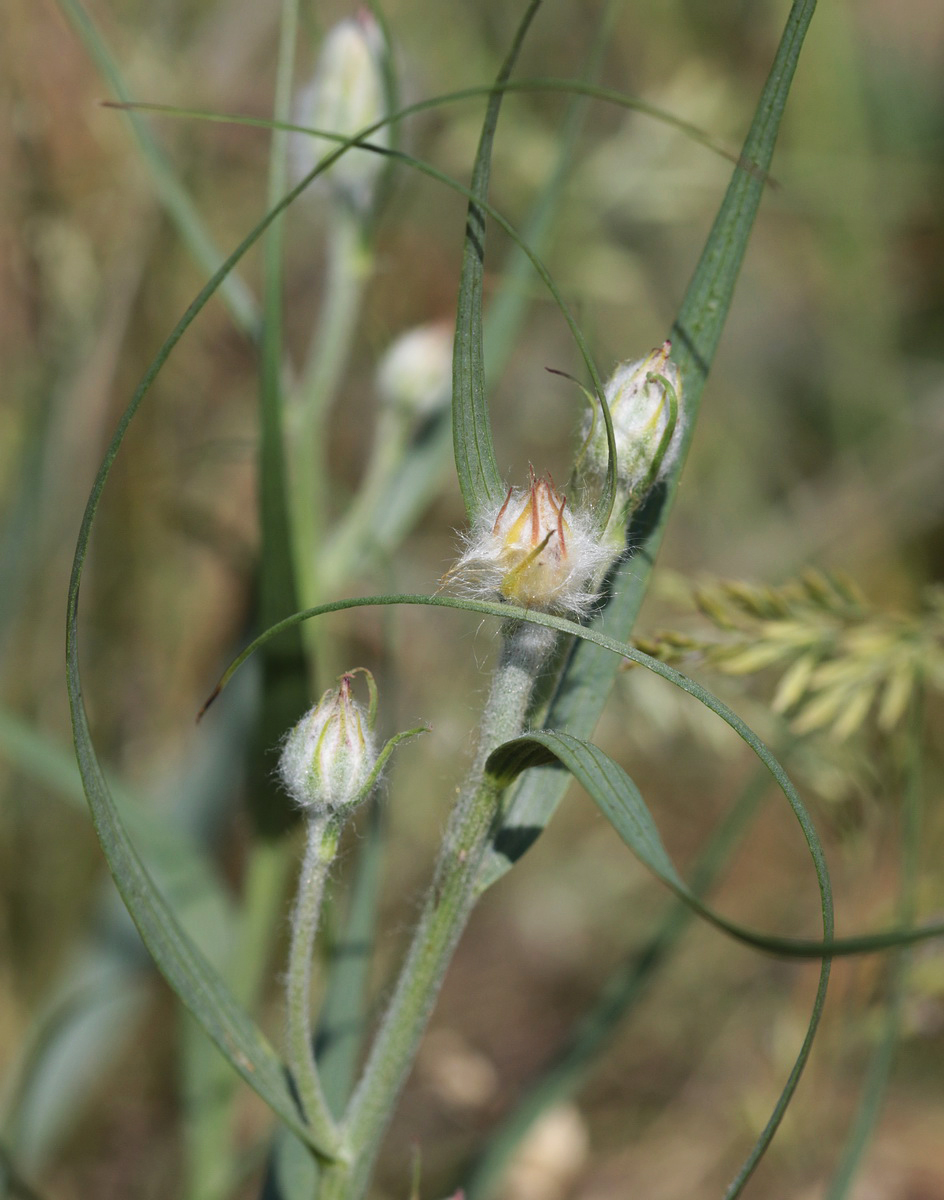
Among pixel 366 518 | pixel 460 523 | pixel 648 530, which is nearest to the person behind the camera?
pixel 648 530

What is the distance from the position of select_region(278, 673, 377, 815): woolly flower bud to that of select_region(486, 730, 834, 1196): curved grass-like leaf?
4.7 inches

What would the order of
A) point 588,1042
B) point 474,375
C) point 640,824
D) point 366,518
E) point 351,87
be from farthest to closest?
point 366,518 < point 351,87 < point 588,1042 < point 474,375 < point 640,824

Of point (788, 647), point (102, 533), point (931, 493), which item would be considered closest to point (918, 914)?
point (788, 647)

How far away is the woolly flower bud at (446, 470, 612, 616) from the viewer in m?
0.74

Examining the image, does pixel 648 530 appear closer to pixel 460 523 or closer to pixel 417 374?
pixel 417 374

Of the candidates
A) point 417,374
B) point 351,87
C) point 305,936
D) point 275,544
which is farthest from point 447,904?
point 351,87

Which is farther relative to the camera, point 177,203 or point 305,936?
point 177,203

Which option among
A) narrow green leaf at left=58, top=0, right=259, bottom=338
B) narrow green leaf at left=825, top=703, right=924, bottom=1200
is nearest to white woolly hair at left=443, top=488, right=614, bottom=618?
narrow green leaf at left=825, top=703, right=924, bottom=1200

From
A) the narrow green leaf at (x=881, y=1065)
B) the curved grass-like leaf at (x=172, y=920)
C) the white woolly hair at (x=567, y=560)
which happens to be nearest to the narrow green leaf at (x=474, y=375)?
the white woolly hair at (x=567, y=560)

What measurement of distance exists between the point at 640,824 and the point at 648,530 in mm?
349

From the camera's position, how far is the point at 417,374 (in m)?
1.67

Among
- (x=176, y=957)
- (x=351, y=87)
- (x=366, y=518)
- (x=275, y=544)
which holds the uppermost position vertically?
(x=351, y=87)

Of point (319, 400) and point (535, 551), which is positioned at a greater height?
point (319, 400)

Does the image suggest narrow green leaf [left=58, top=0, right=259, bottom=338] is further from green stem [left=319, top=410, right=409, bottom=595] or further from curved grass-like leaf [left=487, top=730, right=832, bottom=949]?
curved grass-like leaf [left=487, top=730, right=832, bottom=949]
